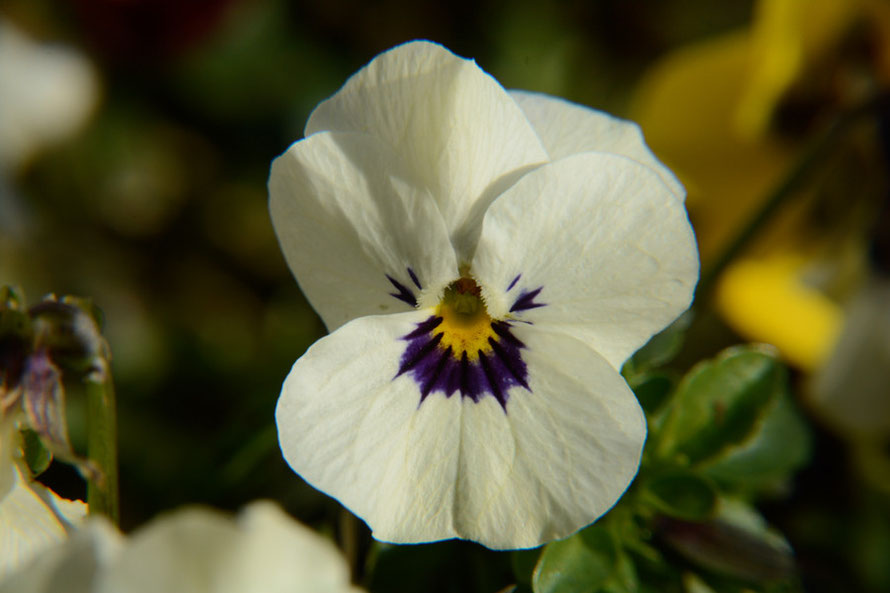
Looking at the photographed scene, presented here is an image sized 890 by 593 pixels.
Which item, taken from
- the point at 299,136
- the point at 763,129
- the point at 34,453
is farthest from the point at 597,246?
the point at 299,136

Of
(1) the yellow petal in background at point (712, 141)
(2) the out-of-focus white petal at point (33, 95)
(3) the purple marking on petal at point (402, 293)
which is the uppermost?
(1) the yellow petal in background at point (712, 141)

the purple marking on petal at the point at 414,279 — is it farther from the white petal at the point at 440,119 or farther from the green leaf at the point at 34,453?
the green leaf at the point at 34,453

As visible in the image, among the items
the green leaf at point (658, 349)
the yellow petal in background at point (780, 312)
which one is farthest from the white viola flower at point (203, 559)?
the yellow petal in background at point (780, 312)

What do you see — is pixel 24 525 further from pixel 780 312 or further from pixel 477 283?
pixel 780 312

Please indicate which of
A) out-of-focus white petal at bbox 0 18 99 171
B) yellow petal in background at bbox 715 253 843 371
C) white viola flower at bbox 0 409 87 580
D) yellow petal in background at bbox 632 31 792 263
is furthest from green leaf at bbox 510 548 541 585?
out-of-focus white petal at bbox 0 18 99 171

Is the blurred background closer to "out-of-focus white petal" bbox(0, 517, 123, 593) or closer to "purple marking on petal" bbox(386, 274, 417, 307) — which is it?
"purple marking on petal" bbox(386, 274, 417, 307)
